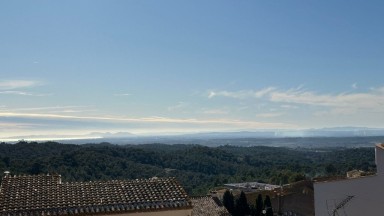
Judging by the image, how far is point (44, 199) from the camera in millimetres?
8445

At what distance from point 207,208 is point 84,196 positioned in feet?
68.3

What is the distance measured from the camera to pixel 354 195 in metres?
9.12

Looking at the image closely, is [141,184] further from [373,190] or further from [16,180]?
[373,190]

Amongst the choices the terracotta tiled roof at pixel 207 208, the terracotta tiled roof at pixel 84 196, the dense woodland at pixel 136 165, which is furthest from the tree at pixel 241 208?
the terracotta tiled roof at pixel 84 196

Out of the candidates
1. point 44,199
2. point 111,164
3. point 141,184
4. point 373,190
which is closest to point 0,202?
point 44,199

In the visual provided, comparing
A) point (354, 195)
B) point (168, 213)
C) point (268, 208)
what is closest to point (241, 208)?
point (268, 208)

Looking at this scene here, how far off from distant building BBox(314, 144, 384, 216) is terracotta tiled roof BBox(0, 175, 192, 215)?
112 inches

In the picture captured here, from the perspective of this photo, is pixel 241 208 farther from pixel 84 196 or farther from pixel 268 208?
pixel 84 196

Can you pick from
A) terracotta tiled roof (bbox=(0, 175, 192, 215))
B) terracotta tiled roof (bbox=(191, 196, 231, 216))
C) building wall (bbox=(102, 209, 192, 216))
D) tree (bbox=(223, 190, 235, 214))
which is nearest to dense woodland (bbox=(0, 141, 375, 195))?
tree (bbox=(223, 190, 235, 214))

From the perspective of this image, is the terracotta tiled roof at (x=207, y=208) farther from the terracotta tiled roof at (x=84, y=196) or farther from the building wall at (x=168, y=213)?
the building wall at (x=168, y=213)

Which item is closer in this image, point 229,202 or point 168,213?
point 168,213

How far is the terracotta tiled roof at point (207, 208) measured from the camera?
89.1 ft

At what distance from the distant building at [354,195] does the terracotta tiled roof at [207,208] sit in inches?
686

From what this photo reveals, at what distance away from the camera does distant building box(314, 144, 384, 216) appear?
29.2 feet
